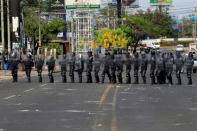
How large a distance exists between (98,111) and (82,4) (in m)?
68.6

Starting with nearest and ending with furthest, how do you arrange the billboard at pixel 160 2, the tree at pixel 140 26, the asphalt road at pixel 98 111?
the asphalt road at pixel 98 111 → the tree at pixel 140 26 → the billboard at pixel 160 2

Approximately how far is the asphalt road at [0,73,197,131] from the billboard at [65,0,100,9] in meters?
61.5

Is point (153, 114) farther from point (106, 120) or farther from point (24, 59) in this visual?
point (24, 59)

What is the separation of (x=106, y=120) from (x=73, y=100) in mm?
5675

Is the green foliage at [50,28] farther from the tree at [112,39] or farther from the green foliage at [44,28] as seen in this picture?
the tree at [112,39]

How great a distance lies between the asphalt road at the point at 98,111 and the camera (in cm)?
1252

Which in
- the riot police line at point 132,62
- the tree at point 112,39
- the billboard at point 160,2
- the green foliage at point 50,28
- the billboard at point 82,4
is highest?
the billboard at point 160,2

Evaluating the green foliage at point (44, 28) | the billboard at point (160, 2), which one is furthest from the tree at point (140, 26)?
the green foliage at point (44, 28)

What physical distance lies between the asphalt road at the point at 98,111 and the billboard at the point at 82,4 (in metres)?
61.5

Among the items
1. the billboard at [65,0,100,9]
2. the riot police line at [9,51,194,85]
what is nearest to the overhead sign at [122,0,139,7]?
the billboard at [65,0,100,9]

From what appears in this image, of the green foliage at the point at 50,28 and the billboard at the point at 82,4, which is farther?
the billboard at the point at 82,4

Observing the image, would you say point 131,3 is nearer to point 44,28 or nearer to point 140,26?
point 140,26

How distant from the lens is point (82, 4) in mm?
83125

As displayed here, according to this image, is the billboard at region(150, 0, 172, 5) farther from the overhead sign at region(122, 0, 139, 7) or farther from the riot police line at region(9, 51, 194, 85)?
the riot police line at region(9, 51, 194, 85)
